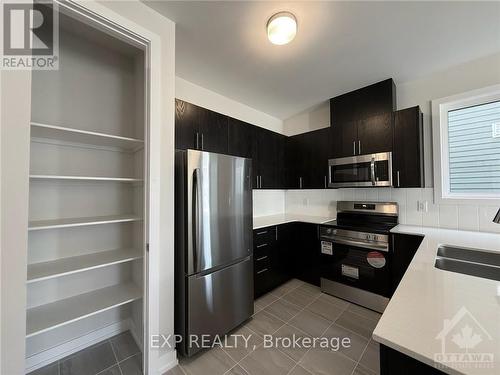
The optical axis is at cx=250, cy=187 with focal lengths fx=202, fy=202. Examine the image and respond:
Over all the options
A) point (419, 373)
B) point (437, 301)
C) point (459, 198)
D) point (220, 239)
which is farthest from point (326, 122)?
point (419, 373)

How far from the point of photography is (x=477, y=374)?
489 mm

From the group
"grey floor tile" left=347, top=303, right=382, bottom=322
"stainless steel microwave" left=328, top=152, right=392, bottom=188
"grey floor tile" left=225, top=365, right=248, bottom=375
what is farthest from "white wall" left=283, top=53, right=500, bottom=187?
"grey floor tile" left=225, top=365, right=248, bottom=375

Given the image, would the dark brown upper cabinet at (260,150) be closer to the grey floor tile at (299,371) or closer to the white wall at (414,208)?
the white wall at (414,208)

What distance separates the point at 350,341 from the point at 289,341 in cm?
52

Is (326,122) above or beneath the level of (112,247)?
above

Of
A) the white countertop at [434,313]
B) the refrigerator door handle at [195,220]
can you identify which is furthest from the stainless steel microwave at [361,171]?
the refrigerator door handle at [195,220]

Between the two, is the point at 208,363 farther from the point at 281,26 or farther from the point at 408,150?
the point at 408,150

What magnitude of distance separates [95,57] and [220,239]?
1.95m

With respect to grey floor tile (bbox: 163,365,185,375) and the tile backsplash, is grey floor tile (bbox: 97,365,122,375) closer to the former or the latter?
grey floor tile (bbox: 163,365,185,375)

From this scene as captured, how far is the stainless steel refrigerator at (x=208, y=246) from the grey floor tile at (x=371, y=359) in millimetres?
999

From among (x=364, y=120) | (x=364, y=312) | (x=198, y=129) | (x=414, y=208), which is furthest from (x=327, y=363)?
(x=364, y=120)

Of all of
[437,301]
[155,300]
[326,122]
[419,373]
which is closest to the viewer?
[419,373]

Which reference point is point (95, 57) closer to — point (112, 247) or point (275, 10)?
point (275, 10)

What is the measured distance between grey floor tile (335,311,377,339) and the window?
154cm
